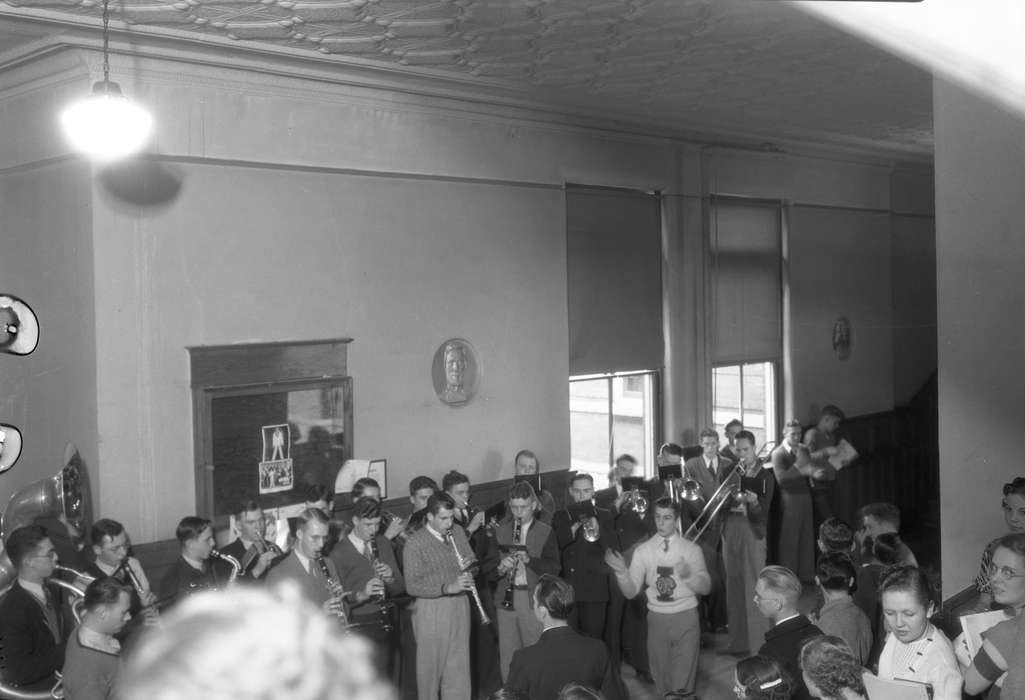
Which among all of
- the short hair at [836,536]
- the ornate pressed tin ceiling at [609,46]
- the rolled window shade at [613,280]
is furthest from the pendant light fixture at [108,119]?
the rolled window shade at [613,280]

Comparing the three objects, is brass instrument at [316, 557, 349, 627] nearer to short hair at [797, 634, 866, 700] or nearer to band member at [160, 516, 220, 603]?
band member at [160, 516, 220, 603]

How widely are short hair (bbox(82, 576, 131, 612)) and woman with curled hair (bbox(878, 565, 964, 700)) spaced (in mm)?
3358

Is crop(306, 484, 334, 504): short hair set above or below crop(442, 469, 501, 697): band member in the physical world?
above

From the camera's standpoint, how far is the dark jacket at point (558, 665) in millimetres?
5016

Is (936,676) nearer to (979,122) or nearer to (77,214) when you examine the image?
(979,122)

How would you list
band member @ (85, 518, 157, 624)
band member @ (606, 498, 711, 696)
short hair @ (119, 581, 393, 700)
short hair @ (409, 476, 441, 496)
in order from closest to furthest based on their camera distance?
short hair @ (119, 581, 393, 700) → band member @ (85, 518, 157, 624) → band member @ (606, 498, 711, 696) → short hair @ (409, 476, 441, 496)

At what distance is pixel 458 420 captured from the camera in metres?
9.65

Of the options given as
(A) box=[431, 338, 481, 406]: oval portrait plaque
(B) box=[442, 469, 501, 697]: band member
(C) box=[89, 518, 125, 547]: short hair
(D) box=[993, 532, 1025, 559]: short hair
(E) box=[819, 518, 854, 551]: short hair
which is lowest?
(B) box=[442, 469, 501, 697]: band member

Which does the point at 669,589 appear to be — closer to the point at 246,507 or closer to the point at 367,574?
the point at 367,574

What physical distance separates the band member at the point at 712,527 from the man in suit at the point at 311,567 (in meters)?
3.06

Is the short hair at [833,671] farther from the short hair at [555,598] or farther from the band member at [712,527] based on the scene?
the band member at [712,527]

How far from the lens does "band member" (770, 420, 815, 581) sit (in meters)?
10.6

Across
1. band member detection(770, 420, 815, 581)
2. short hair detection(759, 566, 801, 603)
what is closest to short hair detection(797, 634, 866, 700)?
short hair detection(759, 566, 801, 603)

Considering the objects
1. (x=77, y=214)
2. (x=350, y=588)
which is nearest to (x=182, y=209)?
Answer: (x=77, y=214)
